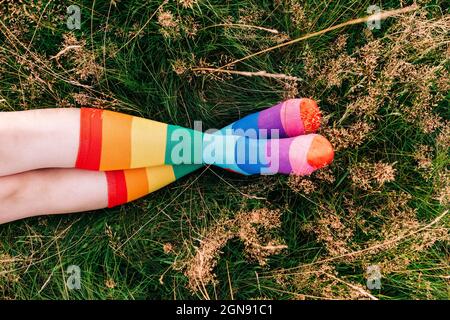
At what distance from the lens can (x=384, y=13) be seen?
1.34 m

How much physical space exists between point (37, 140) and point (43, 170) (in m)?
0.13

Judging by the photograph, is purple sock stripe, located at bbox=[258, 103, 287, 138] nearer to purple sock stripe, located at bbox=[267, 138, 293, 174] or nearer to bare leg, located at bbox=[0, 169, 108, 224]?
purple sock stripe, located at bbox=[267, 138, 293, 174]

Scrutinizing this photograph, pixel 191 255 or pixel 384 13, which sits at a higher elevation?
pixel 384 13

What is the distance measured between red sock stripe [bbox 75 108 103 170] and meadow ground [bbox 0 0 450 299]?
0.51ft

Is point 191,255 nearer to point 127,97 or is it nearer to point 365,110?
point 127,97

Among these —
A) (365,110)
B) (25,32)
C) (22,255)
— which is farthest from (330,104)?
(22,255)

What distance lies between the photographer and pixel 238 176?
1.42 meters

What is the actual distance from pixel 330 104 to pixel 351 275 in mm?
512

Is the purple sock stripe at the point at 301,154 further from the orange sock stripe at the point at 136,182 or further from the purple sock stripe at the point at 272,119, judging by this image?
the orange sock stripe at the point at 136,182

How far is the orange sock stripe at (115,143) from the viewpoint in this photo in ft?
3.97

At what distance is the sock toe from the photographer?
4.16ft
